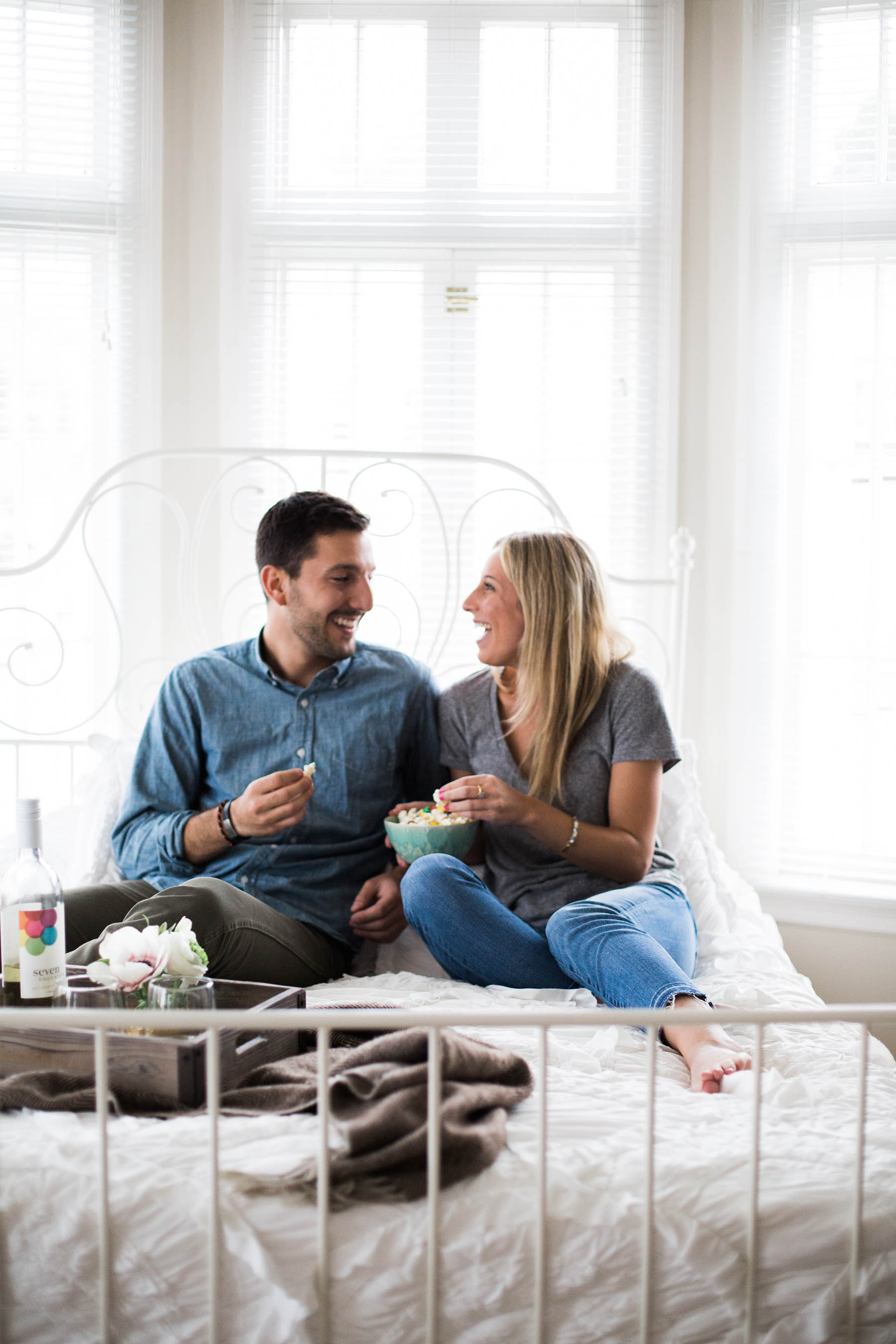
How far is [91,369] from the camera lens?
8.78 feet

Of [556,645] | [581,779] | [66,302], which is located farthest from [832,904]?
[66,302]

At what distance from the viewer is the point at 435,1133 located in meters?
0.95

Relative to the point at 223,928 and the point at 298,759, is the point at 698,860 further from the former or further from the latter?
the point at 223,928

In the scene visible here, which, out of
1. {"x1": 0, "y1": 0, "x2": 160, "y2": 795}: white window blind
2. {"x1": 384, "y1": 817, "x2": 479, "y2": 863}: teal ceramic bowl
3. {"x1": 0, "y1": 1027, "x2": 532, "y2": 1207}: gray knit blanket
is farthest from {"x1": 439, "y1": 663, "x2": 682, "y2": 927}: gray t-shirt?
{"x1": 0, "y1": 0, "x2": 160, "y2": 795}: white window blind

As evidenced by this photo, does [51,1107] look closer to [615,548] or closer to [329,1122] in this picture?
[329,1122]

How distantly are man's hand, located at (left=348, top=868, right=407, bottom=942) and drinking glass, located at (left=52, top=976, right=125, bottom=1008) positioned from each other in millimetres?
646

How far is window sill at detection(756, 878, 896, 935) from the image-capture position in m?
2.56

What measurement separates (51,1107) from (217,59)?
250 centimetres

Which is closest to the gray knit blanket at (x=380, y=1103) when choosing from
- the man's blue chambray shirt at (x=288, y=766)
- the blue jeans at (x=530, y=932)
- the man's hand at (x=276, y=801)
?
the blue jeans at (x=530, y=932)

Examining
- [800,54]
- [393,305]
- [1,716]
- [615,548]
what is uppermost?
[800,54]

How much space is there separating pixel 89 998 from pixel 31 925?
0.11m

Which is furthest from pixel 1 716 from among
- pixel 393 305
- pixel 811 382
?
pixel 811 382

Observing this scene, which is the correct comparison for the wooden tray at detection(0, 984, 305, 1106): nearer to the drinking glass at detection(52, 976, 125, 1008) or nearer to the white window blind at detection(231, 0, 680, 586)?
the drinking glass at detection(52, 976, 125, 1008)

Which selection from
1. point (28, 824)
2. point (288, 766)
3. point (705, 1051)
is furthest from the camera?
point (288, 766)
